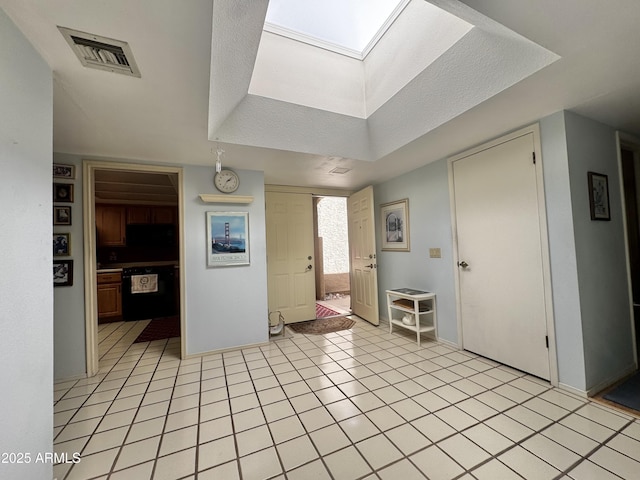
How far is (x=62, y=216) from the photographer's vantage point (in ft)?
8.05

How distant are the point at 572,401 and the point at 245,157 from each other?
3399 millimetres

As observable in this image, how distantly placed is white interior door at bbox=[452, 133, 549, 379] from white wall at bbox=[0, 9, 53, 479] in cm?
317

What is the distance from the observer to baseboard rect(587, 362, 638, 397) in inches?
75.2

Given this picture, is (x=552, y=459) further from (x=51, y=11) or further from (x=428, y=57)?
(x=51, y=11)

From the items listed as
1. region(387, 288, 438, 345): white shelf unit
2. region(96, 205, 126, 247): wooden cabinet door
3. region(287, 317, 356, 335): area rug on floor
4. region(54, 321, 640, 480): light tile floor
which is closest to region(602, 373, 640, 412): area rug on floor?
region(54, 321, 640, 480): light tile floor

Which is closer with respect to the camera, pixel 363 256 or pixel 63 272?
pixel 63 272

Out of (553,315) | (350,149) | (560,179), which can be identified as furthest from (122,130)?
(553,315)

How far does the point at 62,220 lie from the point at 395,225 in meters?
3.74

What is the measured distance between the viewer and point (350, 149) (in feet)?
9.20

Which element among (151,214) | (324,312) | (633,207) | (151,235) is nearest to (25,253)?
(324,312)

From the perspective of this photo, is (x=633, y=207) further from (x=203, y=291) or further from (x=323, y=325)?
(x=203, y=291)

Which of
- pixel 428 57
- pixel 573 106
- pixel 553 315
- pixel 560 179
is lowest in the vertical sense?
pixel 553 315

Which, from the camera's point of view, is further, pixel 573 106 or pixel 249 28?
pixel 573 106

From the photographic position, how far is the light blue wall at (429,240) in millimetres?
2934
